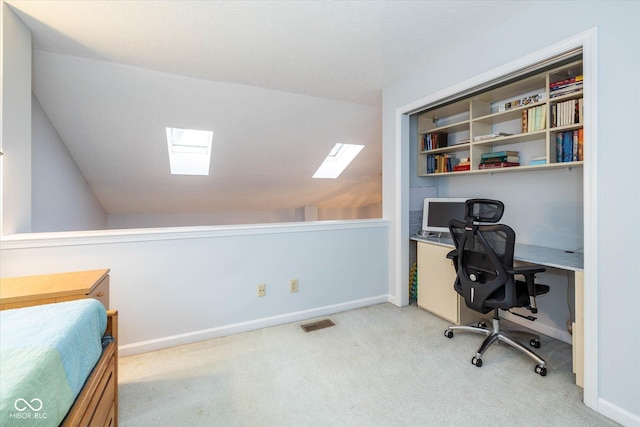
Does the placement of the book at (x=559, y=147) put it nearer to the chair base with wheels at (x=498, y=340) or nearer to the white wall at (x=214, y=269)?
the chair base with wheels at (x=498, y=340)

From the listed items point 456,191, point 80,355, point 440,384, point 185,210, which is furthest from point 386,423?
point 185,210

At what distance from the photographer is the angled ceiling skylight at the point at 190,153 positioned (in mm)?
4121

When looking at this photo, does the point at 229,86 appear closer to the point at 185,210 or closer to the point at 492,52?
the point at 492,52

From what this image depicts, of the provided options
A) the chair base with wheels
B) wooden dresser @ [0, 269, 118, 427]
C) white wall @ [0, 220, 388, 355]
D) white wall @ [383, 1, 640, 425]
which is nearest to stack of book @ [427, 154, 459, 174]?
white wall @ [0, 220, 388, 355]

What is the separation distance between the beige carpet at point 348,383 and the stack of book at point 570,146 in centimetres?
139

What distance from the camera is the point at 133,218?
5234mm

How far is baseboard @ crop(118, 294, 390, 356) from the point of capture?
211 centimetres

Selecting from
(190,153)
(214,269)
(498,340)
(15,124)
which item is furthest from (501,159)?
(190,153)

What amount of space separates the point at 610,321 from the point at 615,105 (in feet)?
3.58

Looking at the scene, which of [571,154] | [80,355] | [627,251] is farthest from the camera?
[571,154]

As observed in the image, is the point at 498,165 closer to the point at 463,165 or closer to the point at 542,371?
the point at 463,165

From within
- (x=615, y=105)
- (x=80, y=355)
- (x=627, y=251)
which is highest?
(x=615, y=105)

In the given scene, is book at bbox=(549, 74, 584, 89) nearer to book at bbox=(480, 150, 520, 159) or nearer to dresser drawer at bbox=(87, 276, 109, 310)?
book at bbox=(480, 150, 520, 159)

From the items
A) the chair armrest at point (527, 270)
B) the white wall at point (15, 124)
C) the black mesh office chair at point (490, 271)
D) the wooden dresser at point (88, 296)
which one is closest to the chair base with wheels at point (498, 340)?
the black mesh office chair at point (490, 271)
